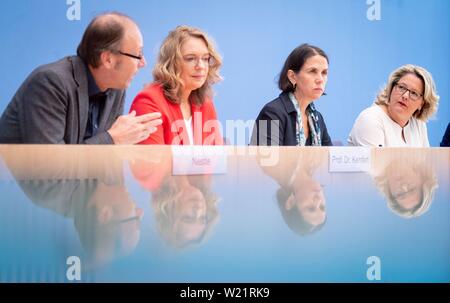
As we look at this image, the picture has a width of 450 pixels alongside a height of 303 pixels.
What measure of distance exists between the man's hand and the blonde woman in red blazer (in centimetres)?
5

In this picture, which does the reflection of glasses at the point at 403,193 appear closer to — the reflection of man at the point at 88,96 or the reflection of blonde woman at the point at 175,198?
the reflection of blonde woman at the point at 175,198

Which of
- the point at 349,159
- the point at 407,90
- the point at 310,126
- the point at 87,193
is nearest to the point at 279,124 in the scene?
the point at 310,126

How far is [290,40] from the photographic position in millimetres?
1748

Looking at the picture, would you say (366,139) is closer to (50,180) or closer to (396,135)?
(396,135)

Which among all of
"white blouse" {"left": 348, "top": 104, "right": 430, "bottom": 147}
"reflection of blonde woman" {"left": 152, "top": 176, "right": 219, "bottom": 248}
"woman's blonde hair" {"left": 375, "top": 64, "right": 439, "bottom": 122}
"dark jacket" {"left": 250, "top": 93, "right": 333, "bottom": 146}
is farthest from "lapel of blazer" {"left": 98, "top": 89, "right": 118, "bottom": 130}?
"woman's blonde hair" {"left": 375, "top": 64, "right": 439, "bottom": 122}

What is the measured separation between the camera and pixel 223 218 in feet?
4.73

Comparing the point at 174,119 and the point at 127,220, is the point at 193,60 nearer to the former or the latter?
the point at 174,119

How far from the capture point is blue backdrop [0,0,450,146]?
1600mm

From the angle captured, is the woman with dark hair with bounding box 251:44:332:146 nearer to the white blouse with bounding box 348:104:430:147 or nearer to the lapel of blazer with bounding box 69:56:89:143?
the white blouse with bounding box 348:104:430:147

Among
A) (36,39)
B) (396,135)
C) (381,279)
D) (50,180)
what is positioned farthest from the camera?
(396,135)

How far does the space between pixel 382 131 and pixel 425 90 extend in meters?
0.21

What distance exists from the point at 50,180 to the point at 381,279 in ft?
2.78

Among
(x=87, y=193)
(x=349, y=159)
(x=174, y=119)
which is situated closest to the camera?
(x=87, y=193)

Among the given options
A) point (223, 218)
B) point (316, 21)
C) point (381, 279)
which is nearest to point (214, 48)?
point (316, 21)
